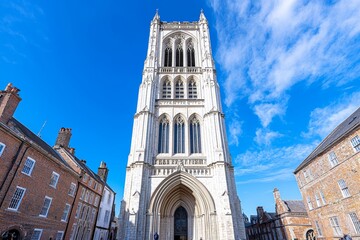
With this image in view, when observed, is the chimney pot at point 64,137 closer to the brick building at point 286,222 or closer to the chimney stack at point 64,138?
the chimney stack at point 64,138

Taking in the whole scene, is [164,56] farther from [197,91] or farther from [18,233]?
[18,233]

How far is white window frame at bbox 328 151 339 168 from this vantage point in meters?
16.5

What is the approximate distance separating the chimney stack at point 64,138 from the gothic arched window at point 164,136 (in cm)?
1160

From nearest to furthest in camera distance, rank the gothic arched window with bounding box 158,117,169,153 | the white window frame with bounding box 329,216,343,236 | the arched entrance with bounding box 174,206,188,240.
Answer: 1. the white window frame with bounding box 329,216,343,236
2. the arched entrance with bounding box 174,206,188,240
3. the gothic arched window with bounding box 158,117,169,153

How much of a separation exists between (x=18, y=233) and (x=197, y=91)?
21.6 metres

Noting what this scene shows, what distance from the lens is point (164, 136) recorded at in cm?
2203

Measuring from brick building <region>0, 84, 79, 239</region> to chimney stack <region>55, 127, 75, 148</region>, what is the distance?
7148 millimetres

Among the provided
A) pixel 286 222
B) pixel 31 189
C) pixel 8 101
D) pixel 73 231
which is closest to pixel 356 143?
pixel 286 222

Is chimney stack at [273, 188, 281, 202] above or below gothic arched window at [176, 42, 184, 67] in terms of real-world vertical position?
below

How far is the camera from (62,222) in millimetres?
17062

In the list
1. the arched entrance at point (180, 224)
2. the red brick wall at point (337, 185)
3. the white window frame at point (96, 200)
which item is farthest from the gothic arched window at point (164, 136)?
the red brick wall at point (337, 185)

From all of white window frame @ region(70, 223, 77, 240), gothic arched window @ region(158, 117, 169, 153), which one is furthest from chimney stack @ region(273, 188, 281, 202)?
white window frame @ region(70, 223, 77, 240)

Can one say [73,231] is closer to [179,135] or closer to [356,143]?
[179,135]

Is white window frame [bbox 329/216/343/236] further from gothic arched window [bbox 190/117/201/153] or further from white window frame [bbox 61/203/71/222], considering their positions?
white window frame [bbox 61/203/71/222]
